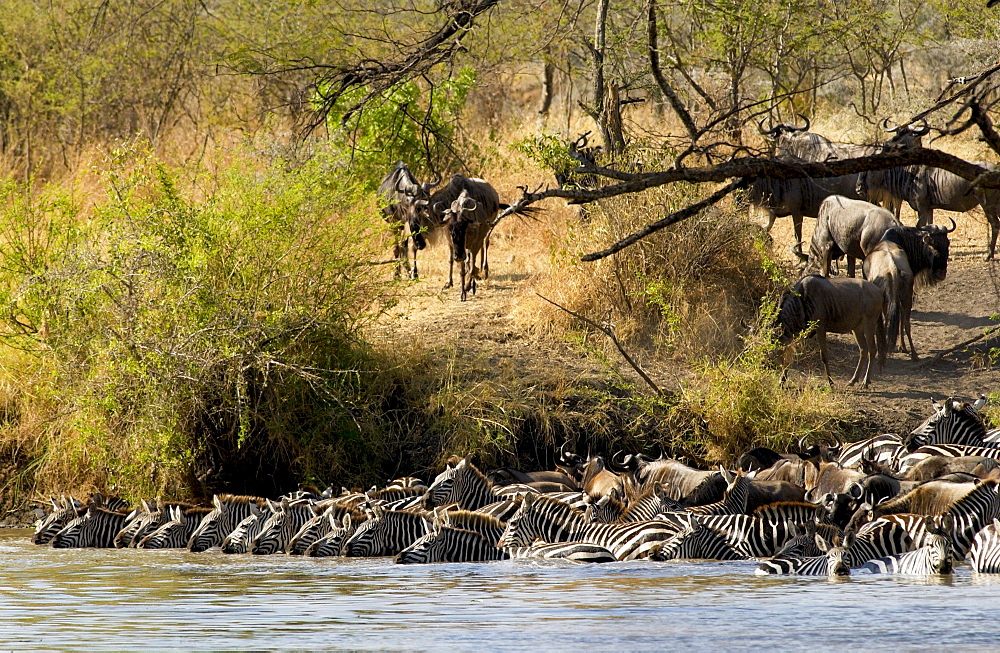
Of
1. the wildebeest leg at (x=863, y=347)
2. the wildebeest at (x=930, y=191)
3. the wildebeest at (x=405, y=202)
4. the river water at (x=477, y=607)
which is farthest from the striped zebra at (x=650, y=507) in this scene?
the wildebeest at (x=930, y=191)

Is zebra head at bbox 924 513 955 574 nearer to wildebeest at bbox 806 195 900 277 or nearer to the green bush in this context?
the green bush

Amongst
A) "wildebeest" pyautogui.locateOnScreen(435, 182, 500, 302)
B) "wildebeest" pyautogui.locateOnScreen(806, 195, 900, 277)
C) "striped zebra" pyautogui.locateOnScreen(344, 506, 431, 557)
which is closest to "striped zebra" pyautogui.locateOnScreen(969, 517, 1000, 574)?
"striped zebra" pyautogui.locateOnScreen(344, 506, 431, 557)

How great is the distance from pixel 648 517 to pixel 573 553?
1.46 metres

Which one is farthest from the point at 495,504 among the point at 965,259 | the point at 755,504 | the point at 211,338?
the point at 965,259

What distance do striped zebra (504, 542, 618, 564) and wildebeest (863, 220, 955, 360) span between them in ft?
26.1

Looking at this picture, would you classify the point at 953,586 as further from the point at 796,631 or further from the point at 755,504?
the point at 755,504

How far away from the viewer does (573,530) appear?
10.5m

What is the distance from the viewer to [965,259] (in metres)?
20.0

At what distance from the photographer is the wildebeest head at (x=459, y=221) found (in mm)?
18000

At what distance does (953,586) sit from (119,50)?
71.2ft

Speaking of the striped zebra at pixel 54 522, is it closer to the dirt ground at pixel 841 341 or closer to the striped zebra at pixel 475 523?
the striped zebra at pixel 475 523

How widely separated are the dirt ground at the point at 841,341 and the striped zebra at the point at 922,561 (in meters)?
4.90

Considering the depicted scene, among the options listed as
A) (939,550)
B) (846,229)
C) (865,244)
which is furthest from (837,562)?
(846,229)

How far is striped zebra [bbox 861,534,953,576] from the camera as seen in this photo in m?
8.79
